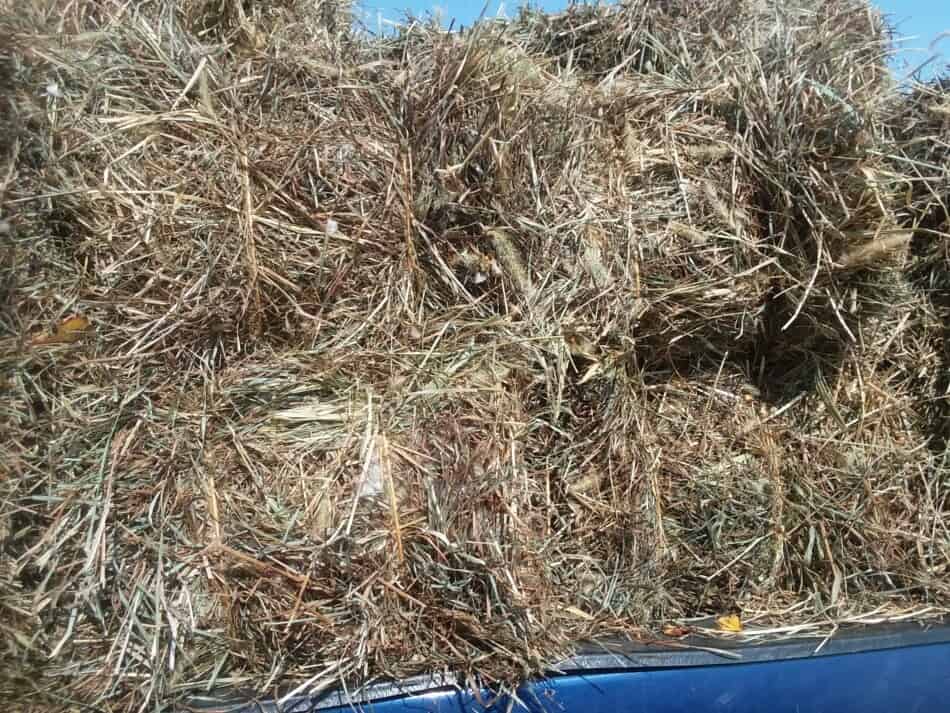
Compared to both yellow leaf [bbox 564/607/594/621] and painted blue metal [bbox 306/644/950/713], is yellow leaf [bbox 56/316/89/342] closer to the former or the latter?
painted blue metal [bbox 306/644/950/713]

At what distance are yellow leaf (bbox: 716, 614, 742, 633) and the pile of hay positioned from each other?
0.26 ft

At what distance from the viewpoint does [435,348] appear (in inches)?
79.8

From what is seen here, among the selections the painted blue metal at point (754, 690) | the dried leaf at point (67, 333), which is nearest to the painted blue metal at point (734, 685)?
the painted blue metal at point (754, 690)

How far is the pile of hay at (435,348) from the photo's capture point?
177 cm

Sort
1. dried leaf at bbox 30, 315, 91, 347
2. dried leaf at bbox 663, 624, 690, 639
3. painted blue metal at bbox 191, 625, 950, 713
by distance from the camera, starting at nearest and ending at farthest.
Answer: painted blue metal at bbox 191, 625, 950, 713 < dried leaf at bbox 30, 315, 91, 347 < dried leaf at bbox 663, 624, 690, 639

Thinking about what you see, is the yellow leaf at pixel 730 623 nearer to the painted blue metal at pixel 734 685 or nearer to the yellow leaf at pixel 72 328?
the painted blue metal at pixel 734 685

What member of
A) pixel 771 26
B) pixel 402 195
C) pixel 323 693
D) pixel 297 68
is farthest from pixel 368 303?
pixel 771 26

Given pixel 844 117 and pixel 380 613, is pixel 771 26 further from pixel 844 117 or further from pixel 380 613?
pixel 380 613

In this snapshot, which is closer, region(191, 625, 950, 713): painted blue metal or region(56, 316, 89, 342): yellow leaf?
region(191, 625, 950, 713): painted blue metal

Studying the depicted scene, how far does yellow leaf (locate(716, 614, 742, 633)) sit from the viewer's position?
81.2 inches

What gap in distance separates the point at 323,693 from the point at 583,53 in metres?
2.27

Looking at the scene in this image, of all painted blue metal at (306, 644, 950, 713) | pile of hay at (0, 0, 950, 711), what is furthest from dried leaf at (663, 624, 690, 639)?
painted blue metal at (306, 644, 950, 713)

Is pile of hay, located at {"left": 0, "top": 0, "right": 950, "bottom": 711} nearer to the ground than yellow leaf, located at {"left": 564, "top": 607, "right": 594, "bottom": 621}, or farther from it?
farther from it

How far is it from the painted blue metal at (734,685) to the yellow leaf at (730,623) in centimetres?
13
